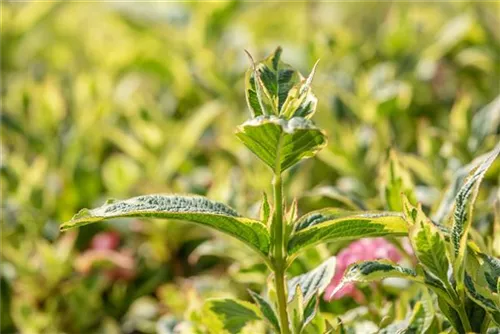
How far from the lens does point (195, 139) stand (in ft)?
6.70

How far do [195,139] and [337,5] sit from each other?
1368 mm

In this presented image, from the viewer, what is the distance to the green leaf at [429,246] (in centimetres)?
90

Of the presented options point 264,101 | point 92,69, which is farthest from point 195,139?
point 264,101

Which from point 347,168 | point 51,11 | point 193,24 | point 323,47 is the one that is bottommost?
point 347,168

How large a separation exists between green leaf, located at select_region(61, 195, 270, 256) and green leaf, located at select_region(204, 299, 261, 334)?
0.12 metres

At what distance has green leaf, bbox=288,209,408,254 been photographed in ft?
3.04

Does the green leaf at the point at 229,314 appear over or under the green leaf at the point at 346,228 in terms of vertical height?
under

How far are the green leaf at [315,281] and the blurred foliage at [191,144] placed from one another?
110mm

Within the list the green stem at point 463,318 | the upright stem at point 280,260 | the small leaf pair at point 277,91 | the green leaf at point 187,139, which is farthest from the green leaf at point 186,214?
the green leaf at point 187,139

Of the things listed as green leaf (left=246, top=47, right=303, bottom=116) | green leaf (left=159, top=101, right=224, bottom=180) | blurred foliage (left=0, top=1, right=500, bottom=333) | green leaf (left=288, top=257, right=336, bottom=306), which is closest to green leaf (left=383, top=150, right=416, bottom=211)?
blurred foliage (left=0, top=1, right=500, bottom=333)

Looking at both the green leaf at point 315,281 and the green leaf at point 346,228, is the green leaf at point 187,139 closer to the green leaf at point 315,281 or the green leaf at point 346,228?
the green leaf at point 315,281

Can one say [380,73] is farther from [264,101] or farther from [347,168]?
[264,101]

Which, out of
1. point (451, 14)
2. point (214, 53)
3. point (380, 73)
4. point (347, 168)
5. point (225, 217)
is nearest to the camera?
point (225, 217)

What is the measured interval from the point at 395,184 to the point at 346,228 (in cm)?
30
